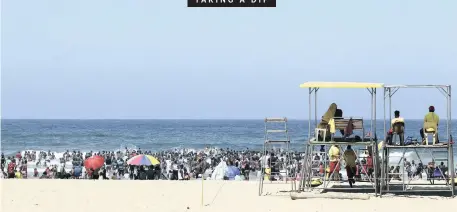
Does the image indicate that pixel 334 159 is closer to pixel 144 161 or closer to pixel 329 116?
pixel 329 116

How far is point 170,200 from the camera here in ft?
58.5

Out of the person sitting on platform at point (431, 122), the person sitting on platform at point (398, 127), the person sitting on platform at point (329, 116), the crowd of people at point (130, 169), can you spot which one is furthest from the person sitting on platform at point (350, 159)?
the crowd of people at point (130, 169)

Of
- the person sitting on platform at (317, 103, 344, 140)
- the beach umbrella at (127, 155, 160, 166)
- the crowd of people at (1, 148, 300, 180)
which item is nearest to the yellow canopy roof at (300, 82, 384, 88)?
the person sitting on platform at (317, 103, 344, 140)

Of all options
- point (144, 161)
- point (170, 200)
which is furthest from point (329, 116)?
point (144, 161)

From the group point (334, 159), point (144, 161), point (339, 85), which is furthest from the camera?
point (144, 161)

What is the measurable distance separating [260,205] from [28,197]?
5309 mm

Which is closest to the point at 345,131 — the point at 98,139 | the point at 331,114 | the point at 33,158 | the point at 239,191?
the point at 331,114

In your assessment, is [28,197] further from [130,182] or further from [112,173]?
[112,173]

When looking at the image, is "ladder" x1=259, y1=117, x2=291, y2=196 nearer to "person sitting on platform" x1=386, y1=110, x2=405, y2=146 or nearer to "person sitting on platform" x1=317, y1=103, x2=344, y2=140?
"person sitting on platform" x1=317, y1=103, x2=344, y2=140

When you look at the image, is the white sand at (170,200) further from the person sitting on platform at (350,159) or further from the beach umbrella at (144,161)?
the beach umbrella at (144,161)

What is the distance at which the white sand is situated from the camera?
54.2ft

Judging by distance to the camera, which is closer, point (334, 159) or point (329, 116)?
point (329, 116)

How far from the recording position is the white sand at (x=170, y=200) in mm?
16516

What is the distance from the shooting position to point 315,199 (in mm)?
17422
